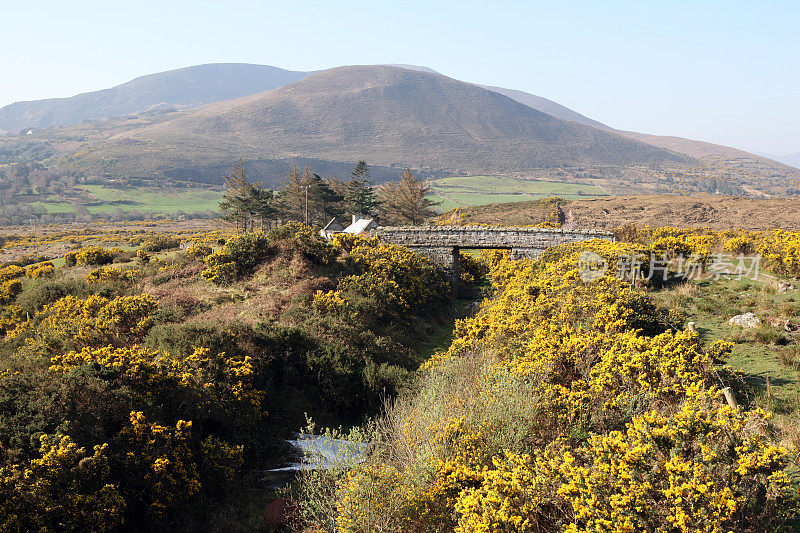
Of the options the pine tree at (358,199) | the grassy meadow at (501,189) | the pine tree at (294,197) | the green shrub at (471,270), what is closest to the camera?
the green shrub at (471,270)

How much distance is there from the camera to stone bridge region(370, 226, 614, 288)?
72.2 ft

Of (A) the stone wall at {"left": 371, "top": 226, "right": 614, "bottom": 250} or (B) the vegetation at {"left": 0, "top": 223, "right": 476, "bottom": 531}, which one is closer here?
(B) the vegetation at {"left": 0, "top": 223, "right": 476, "bottom": 531}

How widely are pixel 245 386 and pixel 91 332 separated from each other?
4365 millimetres

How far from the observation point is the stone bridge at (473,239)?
22.0m

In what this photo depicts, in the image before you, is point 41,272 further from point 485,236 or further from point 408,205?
point 408,205

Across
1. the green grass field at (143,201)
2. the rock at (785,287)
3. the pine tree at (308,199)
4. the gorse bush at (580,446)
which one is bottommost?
the green grass field at (143,201)

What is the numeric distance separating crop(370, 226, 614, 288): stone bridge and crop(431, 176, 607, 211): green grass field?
70.8 metres

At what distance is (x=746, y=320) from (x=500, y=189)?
122m

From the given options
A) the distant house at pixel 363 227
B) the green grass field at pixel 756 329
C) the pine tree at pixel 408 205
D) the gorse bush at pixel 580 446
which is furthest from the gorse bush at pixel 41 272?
the pine tree at pixel 408 205

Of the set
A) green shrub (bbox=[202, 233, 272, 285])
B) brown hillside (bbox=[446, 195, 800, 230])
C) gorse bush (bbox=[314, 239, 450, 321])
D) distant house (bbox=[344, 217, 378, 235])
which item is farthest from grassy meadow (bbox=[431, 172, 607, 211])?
green shrub (bbox=[202, 233, 272, 285])

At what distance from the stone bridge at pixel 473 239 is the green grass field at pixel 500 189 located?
232ft

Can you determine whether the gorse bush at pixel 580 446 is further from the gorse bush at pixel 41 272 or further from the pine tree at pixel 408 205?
the pine tree at pixel 408 205

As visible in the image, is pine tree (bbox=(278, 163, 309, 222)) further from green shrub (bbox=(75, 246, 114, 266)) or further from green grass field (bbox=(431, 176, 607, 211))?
green grass field (bbox=(431, 176, 607, 211))

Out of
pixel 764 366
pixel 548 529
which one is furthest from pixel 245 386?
pixel 764 366
